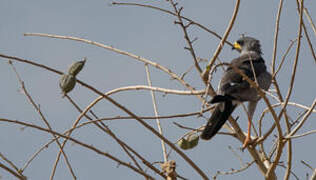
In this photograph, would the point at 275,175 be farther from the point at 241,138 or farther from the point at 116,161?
the point at 116,161

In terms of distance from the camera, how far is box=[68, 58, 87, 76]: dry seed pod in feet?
9.27

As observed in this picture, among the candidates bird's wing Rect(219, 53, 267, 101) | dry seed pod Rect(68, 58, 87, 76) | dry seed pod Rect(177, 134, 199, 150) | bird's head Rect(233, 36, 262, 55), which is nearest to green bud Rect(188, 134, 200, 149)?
dry seed pod Rect(177, 134, 199, 150)

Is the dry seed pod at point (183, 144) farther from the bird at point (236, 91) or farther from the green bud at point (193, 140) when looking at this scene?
the bird at point (236, 91)

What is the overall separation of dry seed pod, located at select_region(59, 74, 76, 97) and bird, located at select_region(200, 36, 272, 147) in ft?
4.36

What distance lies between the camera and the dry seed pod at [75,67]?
2.83m

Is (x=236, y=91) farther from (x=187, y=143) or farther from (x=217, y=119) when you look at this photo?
(x=187, y=143)

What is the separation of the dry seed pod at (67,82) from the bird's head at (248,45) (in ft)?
11.4

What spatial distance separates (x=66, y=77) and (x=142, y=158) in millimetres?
660

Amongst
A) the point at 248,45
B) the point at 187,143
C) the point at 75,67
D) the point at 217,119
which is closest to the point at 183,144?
the point at 187,143

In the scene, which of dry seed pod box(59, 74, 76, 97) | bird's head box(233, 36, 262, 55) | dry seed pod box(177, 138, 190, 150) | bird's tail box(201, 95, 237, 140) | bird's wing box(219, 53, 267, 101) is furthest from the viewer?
bird's head box(233, 36, 262, 55)

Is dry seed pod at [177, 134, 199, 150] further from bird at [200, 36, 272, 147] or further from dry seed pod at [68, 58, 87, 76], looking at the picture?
dry seed pod at [68, 58, 87, 76]

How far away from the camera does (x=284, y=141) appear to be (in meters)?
3.16

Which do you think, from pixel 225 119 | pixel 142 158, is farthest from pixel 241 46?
pixel 142 158

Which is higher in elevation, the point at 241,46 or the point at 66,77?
the point at 241,46
